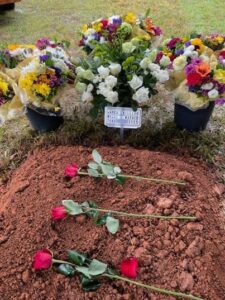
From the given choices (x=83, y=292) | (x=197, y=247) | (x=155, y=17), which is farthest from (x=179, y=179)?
(x=155, y=17)

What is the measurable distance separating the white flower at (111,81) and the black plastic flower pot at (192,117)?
1.66 feet

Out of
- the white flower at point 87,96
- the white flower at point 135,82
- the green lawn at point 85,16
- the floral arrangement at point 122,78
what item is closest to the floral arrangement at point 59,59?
the floral arrangement at point 122,78

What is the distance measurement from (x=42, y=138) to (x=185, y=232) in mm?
1187

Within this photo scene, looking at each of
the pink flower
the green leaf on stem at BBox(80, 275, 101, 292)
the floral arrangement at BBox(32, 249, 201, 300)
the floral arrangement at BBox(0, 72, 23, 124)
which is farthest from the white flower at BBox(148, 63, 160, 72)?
the green leaf on stem at BBox(80, 275, 101, 292)

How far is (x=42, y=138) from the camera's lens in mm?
2740

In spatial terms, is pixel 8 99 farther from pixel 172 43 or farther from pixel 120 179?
pixel 172 43

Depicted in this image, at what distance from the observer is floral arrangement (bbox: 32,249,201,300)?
174 cm

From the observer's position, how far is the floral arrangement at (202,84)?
2424mm

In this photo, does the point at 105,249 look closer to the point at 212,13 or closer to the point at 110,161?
the point at 110,161

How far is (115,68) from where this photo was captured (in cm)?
239

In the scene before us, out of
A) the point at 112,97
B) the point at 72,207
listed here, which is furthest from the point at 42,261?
the point at 112,97

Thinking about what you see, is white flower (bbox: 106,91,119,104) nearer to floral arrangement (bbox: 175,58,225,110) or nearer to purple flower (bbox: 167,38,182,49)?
floral arrangement (bbox: 175,58,225,110)

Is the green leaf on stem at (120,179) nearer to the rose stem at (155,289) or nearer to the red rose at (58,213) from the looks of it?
the red rose at (58,213)

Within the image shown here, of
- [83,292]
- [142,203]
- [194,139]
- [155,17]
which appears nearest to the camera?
[83,292]
